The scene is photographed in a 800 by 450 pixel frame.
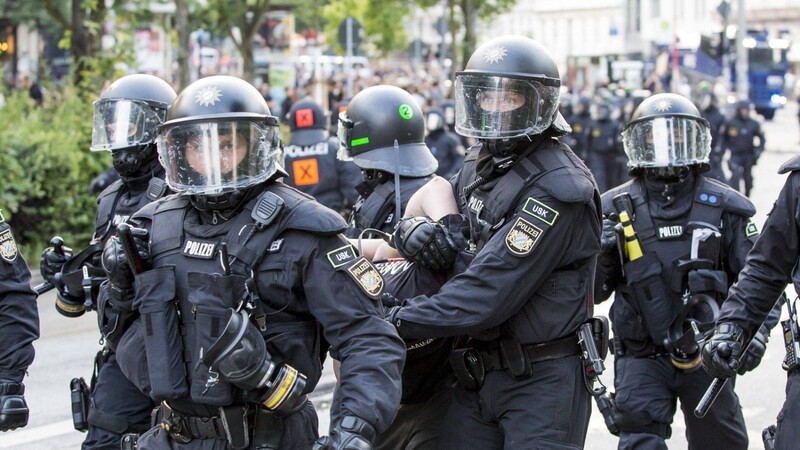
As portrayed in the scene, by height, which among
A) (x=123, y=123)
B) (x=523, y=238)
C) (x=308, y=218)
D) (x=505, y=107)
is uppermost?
(x=505, y=107)

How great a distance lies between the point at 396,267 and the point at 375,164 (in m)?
0.96

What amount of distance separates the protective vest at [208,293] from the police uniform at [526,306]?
699mm

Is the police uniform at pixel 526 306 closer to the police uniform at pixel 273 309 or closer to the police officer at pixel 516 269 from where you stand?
the police officer at pixel 516 269

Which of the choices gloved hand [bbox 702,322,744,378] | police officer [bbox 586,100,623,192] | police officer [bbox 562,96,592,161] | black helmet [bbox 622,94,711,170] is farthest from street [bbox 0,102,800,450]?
police officer [bbox 562,96,592,161]

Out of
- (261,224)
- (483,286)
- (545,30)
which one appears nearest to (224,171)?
(261,224)

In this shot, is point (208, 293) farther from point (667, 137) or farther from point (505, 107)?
point (667, 137)

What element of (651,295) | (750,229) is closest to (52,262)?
(651,295)

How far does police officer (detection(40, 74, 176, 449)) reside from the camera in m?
5.00

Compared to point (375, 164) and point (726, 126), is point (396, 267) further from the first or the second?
point (726, 126)

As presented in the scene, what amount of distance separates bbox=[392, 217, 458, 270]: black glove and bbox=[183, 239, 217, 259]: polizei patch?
2.82 ft

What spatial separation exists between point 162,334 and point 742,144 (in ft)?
60.6

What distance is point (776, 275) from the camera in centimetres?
421

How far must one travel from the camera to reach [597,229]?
4.32 m

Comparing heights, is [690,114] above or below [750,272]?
above
